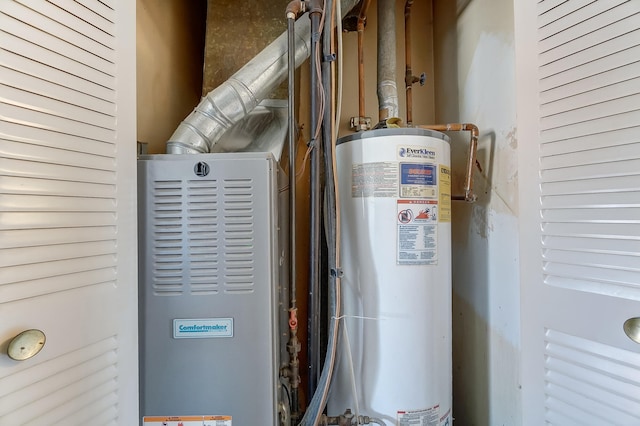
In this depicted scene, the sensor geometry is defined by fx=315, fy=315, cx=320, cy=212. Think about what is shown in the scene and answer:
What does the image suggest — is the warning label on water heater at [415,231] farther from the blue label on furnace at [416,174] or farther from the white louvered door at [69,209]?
the white louvered door at [69,209]

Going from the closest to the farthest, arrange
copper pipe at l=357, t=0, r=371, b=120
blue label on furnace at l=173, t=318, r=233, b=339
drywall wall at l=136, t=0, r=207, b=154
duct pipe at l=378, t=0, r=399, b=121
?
blue label on furnace at l=173, t=318, r=233, b=339, drywall wall at l=136, t=0, r=207, b=154, duct pipe at l=378, t=0, r=399, b=121, copper pipe at l=357, t=0, r=371, b=120

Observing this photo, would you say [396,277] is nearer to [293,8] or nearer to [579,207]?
[579,207]

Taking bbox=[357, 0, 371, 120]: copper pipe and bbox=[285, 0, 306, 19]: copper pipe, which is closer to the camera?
bbox=[285, 0, 306, 19]: copper pipe

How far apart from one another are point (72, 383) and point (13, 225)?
335 mm

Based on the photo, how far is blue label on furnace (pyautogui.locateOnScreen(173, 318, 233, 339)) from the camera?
816 millimetres

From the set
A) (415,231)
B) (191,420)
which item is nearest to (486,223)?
(415,231)

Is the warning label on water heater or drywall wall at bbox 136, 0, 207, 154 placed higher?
drywall wall at bbox 136, 0, 207, 154

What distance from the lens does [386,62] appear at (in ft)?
4.48

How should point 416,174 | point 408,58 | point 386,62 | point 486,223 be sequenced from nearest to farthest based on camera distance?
Answer: point 416,174, point 486,223, point 386,62, point 408,58

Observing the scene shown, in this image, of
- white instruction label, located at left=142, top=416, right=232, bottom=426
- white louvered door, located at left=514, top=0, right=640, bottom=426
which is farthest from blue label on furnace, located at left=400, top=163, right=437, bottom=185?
white instruction label, located at left=142, top=416, right=232, bottom=426

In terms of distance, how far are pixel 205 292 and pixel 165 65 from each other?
0.98 metres

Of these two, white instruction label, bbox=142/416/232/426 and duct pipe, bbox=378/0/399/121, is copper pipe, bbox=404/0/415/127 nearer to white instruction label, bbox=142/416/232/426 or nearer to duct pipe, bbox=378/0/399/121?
duct pipe, bbox=378/0/399/121

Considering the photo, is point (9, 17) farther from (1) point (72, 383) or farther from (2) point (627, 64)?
(2) point (627, 64)

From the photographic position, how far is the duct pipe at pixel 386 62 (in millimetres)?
1310
